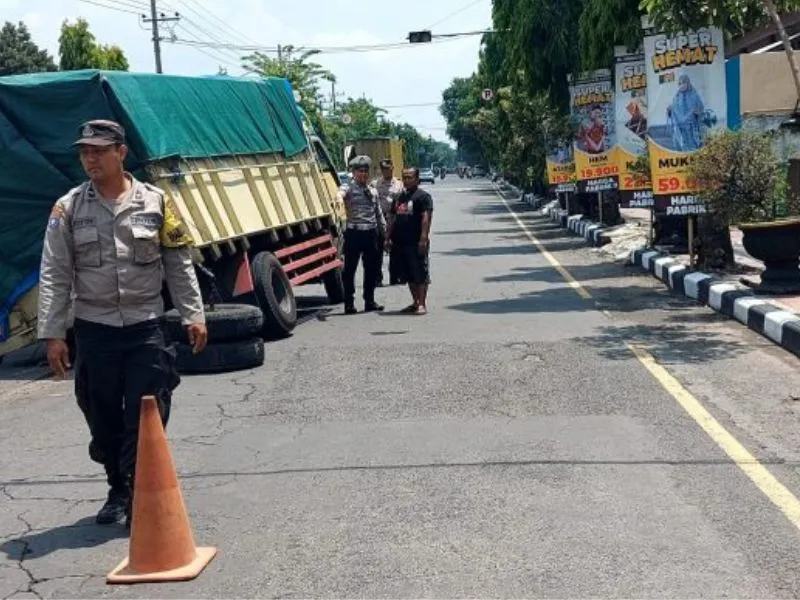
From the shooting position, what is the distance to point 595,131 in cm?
2314

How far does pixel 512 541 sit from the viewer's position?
5207 mm

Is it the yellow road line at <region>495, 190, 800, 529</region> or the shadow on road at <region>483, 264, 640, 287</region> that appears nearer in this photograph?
the yellow road line at <region>495, 190, 800, 529</region>

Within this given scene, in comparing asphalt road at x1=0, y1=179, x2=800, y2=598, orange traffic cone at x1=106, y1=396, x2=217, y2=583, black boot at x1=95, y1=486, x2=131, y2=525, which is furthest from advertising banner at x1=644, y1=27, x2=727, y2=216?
orange traffic cone at x1=106, y1=396, x2=217, y2=583

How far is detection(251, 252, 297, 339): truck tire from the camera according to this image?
39.1 ft

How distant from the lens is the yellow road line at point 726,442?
5684mm

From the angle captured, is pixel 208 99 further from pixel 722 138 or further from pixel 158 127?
pixel 722 138

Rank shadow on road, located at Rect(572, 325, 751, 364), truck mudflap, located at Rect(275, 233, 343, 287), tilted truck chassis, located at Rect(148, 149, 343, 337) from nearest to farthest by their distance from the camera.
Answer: shadow on road, located at Rect(572, 325, 751, 364) < tilted truck chassis, located at Rect(148, 149, 343, 337) < truck mudflap, located at Rect(275, 233, 343, 287)

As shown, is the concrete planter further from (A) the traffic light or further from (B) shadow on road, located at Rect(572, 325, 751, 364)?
(A) the traffic light

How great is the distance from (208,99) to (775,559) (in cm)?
902

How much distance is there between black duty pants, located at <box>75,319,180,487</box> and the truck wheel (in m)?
9.59

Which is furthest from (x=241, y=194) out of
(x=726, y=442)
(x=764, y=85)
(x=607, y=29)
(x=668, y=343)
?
(x=764, y=85)

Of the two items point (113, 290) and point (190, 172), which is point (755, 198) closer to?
point (190, 172)

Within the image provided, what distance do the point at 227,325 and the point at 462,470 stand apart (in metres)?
4.19

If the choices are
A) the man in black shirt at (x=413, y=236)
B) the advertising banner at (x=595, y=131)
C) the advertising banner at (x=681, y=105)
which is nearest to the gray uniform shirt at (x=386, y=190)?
the man in black shirt at (x=413, y=236)
